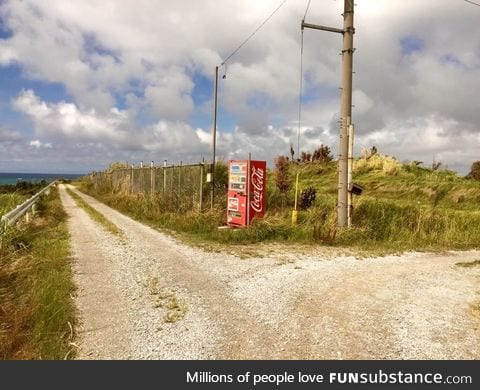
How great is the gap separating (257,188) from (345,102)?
365 centimetres

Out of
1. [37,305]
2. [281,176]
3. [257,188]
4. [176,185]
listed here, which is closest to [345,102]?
[257,188]

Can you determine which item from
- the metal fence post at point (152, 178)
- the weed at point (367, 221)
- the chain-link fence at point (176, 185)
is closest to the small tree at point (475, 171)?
the weed at point (367, 221)

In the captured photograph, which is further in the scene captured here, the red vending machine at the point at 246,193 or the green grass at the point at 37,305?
the red vending machine at the point at 246,193

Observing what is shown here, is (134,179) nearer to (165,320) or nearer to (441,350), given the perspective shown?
(165,320)

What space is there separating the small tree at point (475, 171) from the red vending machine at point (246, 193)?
40.3ft

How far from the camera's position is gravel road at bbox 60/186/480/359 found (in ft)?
14.7

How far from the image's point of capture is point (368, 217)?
42.0 ft

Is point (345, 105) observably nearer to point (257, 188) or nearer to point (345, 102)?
point (345, 102)

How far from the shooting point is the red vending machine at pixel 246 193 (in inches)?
511

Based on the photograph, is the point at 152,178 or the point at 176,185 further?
the point at 152,178

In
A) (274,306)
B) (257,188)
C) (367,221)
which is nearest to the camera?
(274,306)

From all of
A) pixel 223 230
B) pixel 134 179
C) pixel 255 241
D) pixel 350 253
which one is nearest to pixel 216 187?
pixel 223 230
